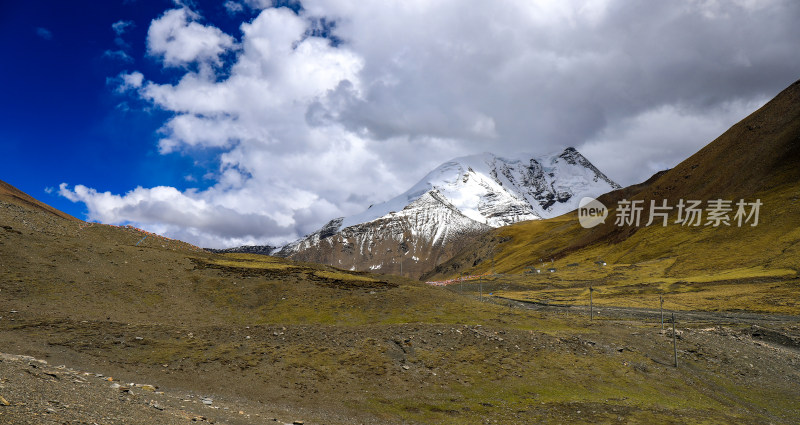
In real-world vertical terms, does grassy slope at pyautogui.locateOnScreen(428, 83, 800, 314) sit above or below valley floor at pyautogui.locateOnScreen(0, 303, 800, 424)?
above

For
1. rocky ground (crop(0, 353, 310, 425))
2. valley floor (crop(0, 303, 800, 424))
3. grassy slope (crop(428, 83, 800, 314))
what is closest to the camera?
rocky ground (crop(0, 353, 310, 425))

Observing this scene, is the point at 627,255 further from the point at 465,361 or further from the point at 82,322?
the point at 82,322

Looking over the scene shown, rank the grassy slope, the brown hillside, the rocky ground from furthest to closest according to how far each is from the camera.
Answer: the brown hillside < the grassy slope < the rocky ground

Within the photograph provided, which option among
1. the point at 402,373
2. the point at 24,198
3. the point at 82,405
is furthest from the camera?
the point at 24,198

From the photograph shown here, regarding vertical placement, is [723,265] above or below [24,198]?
above

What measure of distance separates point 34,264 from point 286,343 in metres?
35.6

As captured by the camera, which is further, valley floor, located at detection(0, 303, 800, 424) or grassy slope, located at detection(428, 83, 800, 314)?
grassy slope, located at detection(428, 83, 800, 314)

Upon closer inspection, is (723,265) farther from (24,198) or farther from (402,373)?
(24,198)

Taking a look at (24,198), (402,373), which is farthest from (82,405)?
(24,198)

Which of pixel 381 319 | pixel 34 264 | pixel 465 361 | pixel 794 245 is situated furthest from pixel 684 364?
pixel 794 245

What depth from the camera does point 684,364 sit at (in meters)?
45.8

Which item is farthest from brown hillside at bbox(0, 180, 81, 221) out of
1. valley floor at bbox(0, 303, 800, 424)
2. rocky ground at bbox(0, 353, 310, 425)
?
rocky ground at bbox(0, 353, 310, 425)

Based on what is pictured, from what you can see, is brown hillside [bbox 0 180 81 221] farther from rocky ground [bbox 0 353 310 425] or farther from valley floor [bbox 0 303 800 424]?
rocky ground [bbox 0 353 310 425]

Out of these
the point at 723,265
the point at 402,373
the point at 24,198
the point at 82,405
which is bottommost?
the point at 402,373
